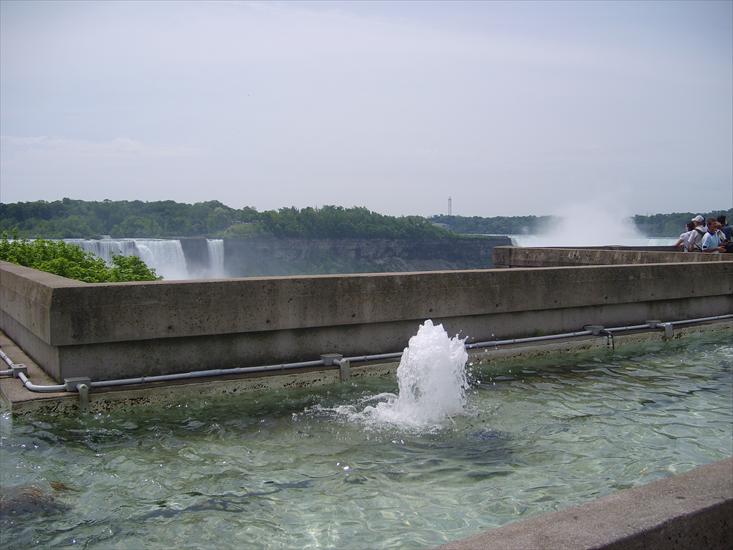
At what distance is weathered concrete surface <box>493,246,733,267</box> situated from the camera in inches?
684

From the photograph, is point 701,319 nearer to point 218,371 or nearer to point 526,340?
point 526,340

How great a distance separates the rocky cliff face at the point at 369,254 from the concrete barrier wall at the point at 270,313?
2980 inches

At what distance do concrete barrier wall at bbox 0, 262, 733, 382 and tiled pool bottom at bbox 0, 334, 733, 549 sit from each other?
72cm

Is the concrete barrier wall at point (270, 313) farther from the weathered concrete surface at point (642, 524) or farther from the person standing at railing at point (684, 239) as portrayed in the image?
the person standing at railing at point (684, 239)

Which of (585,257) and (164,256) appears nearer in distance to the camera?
(585,257)

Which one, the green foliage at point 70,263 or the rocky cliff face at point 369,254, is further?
the rocky cliff face at point 369,254

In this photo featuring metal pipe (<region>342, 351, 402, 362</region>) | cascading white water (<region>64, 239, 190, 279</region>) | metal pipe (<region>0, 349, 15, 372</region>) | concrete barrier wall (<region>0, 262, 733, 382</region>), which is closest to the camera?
concrete barrier wall (<region>0, 262, 733, 382</region>)

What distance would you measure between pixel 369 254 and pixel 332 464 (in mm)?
93275

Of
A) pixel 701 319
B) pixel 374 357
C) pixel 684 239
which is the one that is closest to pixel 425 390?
pixel 374 357

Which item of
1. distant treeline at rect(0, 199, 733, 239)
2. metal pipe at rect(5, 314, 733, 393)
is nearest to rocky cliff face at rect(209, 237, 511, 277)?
distant treeline at rect(0, 199, 733, 239)

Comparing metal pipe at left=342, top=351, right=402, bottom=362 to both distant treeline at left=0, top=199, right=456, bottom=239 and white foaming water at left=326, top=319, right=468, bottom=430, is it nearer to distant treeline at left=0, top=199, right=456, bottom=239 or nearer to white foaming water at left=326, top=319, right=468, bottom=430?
white foaming water at left=326, top=319, right=468, bottom=430

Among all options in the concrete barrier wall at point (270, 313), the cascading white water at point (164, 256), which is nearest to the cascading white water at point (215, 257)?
the cascading white water at point (164, 256)

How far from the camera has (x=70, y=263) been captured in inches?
582

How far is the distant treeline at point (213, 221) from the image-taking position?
63.3 metres
